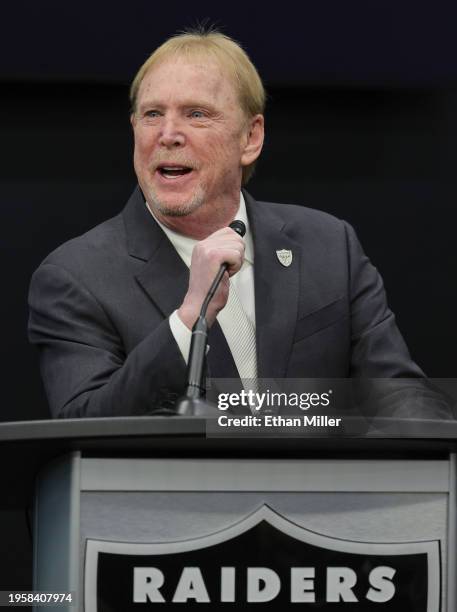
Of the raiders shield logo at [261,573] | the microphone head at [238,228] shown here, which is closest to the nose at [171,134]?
the microphone head at [238,228]

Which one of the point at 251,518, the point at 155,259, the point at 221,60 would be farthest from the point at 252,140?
the point at 251,518

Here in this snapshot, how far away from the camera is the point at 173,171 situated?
9.16ft

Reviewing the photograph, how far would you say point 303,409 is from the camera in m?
2.08

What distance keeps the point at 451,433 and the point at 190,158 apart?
3.56 ft

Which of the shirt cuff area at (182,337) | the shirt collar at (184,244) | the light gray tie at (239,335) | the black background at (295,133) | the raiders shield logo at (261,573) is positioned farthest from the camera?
the black background at (295,133)

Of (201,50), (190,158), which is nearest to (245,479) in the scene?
(190,158)

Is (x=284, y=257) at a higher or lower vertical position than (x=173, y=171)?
lower

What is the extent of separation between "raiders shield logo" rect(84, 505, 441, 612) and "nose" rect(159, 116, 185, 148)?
104 cm

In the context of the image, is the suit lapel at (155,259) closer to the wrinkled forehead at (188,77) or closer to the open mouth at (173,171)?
the open mouth at (173,171)

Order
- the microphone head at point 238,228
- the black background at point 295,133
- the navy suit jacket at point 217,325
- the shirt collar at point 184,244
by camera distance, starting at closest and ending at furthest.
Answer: the microphone head at point 238,228 < the navy suit jacket at point 217,325 < the shirt collar at point 184,244 < the black background at point 295,133

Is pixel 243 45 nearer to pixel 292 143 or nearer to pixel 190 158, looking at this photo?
pixel 292 143

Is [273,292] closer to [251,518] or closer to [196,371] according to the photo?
[196,371]

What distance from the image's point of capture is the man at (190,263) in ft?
→ 8.64

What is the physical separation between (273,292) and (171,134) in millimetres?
359
